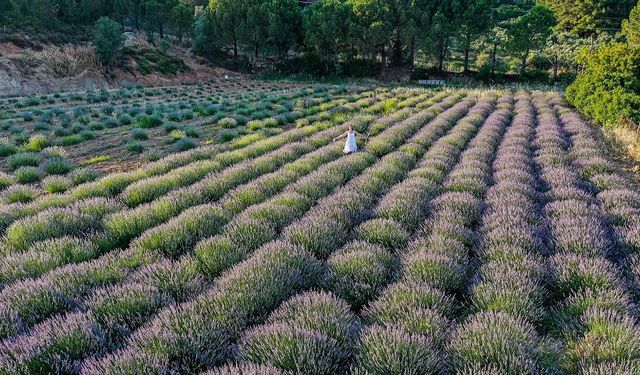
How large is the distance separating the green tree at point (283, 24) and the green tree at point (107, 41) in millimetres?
16891

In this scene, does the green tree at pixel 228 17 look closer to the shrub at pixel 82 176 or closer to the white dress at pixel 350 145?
the white dress at pixel 350 145

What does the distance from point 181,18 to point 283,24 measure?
53.1 ft

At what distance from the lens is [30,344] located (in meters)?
3.19

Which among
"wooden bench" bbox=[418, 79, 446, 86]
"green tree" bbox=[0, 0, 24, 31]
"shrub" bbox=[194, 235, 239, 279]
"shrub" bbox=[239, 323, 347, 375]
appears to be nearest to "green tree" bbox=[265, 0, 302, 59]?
"wooden bench" bbox=[418, 79, 446, 86]

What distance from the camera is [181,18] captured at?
58.2 m

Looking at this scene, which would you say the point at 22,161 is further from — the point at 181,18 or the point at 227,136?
the point at 181,18

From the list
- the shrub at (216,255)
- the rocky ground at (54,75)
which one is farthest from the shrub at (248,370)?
the rocky ground at (54,75)

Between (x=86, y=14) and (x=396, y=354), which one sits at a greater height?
(x=86, y=14)

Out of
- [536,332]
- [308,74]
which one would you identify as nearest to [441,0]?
[308,74]

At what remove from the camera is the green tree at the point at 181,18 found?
57.1 m

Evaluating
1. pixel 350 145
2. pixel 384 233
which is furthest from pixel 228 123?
pixel 384 233

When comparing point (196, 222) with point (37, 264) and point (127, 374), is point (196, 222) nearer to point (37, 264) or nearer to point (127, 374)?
point (37, 264)

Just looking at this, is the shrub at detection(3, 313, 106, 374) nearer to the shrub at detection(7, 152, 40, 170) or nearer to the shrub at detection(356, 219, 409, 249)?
the shrub at detection(356, 219, 409, 249)

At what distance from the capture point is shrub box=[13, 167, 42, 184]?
867cm
